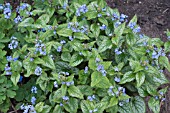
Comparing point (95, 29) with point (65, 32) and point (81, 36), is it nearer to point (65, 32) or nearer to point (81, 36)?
point (81, 36)

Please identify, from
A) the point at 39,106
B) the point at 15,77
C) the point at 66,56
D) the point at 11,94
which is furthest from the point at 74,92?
the point at 11,94

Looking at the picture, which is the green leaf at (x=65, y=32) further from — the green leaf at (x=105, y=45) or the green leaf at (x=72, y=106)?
the green leaf at (x=72, y=106)

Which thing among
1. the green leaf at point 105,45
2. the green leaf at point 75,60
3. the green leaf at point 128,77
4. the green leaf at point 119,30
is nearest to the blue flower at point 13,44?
the green leaf at point 75,60

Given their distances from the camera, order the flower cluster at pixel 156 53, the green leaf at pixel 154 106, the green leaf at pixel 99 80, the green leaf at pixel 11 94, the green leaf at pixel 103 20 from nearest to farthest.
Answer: the green leaf at pixel 99 80 < the flower cluster at pixel 156 53 < the green leaf at pixel 154 106 < the green leaf at pixel 11 94 < the green leaf at pixel 103 20

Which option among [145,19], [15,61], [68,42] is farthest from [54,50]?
[145,19]

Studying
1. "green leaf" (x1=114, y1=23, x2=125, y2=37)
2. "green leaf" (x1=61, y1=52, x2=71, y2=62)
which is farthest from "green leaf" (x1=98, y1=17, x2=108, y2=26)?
"green leaf" (x1=61, y1=52, x2=71, y2=62)

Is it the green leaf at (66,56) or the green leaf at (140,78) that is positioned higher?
the green leaf at (66,56)

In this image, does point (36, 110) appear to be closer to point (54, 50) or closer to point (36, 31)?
point (54, 50)
